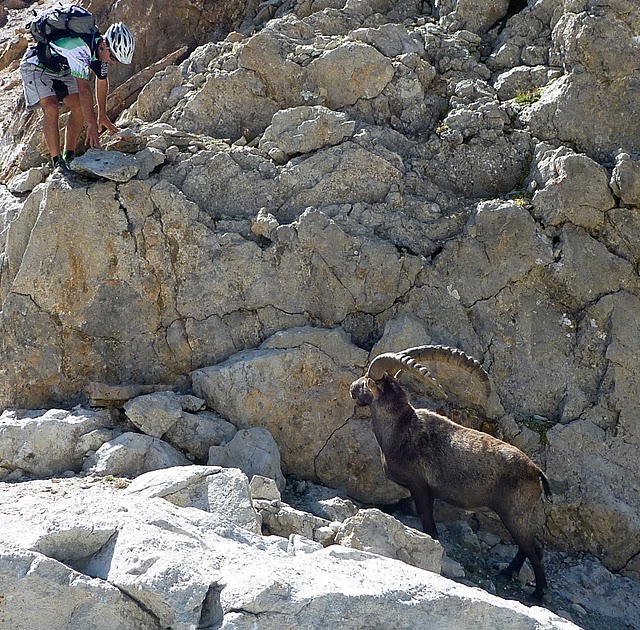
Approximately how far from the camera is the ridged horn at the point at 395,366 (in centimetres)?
909

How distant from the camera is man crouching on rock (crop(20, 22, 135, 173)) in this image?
1076cm

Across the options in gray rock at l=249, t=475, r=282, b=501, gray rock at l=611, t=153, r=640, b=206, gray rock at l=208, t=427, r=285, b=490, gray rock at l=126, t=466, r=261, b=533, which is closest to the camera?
gray rock at l=126, t=466, r=261, b=533

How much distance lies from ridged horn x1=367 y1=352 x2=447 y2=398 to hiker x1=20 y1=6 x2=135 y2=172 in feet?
16.1

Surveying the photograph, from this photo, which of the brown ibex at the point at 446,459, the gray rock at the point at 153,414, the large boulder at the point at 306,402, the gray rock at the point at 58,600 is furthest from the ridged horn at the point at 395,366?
the gray rock at the point at 58,600

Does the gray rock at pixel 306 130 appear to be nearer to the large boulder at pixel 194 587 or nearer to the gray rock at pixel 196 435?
the gray rock at pixel 196 435

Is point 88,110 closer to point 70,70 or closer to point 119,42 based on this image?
point 70,70

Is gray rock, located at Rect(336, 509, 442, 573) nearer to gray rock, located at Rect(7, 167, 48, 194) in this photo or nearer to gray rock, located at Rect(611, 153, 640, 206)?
gray rock, located at Rect(611, 153, 640, 206)

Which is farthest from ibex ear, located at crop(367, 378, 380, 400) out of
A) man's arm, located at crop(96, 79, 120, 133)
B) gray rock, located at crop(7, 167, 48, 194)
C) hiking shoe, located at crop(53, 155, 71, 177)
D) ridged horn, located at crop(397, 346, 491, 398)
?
gray rock, located at crop(7, 167, 48, 194)

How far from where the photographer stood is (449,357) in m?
9.00

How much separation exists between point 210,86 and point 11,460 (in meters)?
5.95

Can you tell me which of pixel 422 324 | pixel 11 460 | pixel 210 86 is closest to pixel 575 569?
pixel 422 324

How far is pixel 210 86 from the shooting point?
11836 millimetres

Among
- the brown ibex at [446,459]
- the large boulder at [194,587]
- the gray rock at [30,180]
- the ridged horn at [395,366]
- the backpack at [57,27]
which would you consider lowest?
the brown ibex at [446,459]

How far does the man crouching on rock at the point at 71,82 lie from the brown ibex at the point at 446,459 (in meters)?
5.12
